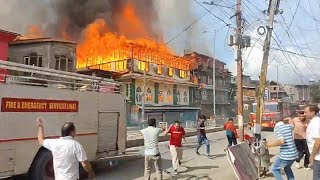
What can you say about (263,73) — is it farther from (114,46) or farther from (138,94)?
(114,46)

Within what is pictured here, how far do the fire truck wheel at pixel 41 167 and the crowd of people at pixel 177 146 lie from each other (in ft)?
7.52

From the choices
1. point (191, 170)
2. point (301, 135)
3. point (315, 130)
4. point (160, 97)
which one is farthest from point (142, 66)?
point (315, 130)

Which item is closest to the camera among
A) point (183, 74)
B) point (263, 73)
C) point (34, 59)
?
point (263, 73)

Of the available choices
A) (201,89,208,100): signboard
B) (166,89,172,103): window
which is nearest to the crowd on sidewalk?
(166,89,172,103): window

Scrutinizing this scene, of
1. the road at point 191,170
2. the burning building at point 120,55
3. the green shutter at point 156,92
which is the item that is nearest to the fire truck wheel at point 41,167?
the road at point 191,170

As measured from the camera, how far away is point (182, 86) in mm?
46531

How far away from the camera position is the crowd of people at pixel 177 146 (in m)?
4.67

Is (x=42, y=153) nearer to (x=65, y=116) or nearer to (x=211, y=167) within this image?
(x=65, y=116)

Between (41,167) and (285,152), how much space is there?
5338mm

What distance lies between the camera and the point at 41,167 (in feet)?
27.8

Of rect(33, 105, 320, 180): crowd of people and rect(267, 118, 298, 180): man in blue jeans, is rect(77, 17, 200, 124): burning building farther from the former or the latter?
rect(267, 118, 298, 180): man in blue jeans

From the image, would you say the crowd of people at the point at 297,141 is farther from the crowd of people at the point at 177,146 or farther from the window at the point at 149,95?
the window at the point at 149,95

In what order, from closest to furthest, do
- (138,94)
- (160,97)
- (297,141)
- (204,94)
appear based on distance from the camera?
(297,141)
(138,94)
(160,97)
(204,94)

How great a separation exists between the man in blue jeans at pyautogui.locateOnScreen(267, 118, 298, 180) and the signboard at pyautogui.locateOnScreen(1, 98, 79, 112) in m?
4.93
